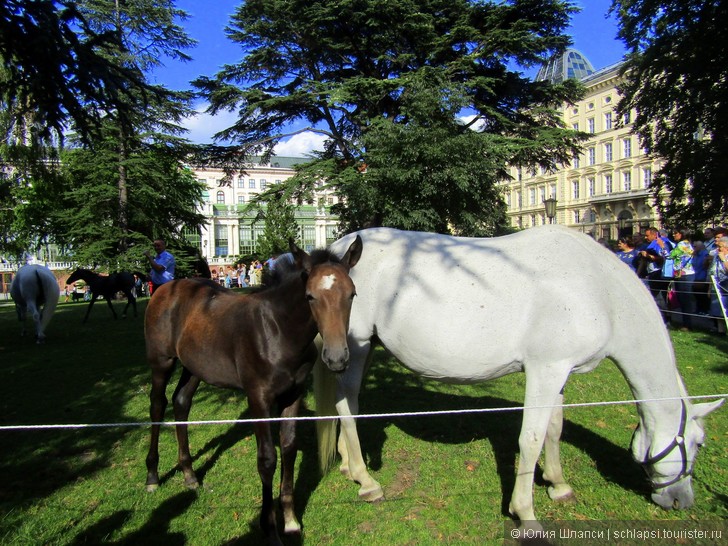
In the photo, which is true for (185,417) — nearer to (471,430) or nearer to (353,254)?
(353,254)

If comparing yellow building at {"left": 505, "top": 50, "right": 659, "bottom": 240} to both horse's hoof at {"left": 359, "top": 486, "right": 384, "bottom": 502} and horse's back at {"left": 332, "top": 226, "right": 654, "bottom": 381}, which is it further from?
horse's hoof at {"left": 359, "top": 486, "right": 384, "bottom": 502}

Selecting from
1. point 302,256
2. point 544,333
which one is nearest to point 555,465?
point 544,333

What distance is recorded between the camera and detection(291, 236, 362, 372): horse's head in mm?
2617

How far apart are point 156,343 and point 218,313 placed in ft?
2.72

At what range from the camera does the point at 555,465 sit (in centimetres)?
360

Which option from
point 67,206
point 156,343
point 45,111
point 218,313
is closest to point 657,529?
point 218,313

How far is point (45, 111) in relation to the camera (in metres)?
5.71

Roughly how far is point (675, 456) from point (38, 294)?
1216 cm

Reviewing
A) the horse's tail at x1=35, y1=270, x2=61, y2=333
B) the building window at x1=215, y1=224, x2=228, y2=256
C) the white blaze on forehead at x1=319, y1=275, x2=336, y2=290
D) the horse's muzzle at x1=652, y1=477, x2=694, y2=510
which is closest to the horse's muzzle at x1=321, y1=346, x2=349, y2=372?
the white blaze on forehead at x1=319, y1=275, x2=336, y2=290

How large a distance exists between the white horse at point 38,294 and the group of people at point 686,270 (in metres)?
12.2

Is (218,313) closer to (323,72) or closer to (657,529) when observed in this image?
(657,529)

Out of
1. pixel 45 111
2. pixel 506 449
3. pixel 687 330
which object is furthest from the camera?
pixel 687 330

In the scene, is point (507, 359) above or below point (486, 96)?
below

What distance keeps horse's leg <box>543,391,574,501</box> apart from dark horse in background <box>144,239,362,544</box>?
202 cm
